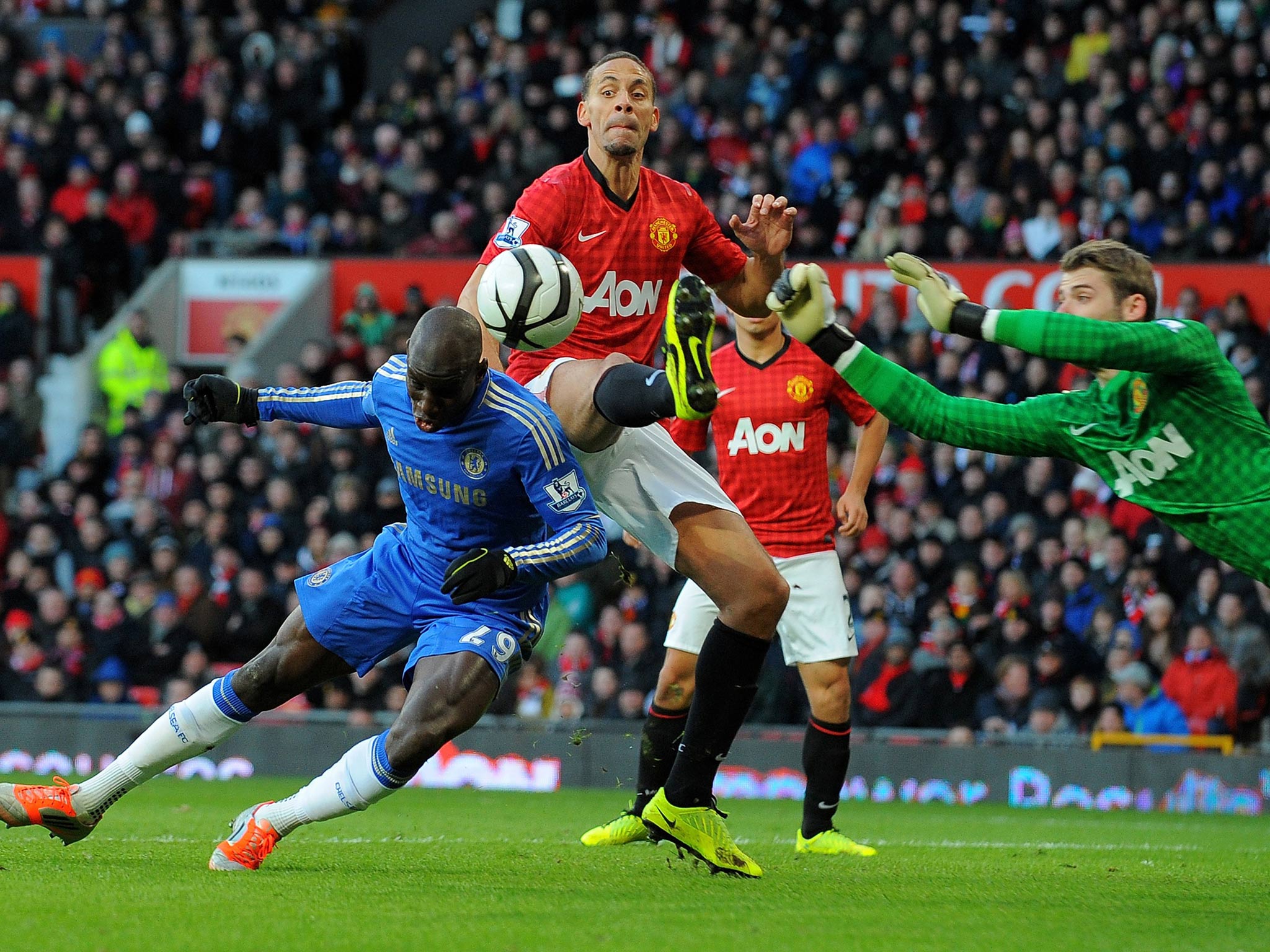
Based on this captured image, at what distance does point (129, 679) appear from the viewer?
14578 mm

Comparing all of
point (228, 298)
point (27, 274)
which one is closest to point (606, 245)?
point (228, 298)

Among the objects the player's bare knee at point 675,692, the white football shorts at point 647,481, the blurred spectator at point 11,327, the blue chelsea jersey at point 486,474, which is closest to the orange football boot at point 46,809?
the blue chelsea jersey at point 486,474

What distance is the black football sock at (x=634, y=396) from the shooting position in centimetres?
571

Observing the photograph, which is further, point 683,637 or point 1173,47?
point 1173,47

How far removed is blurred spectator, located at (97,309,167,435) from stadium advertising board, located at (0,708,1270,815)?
4664 millimetres

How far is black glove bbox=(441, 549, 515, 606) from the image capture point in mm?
5410

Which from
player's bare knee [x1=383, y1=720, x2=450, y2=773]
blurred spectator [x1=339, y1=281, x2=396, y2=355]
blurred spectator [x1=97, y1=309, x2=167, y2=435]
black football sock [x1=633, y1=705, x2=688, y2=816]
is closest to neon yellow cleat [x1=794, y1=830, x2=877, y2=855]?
black football sock [x1=633, y1=705, x2=688, y2=816]

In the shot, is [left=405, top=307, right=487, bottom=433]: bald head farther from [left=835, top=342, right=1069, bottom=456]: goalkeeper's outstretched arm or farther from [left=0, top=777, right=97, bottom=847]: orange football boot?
[left=0, top=777, right=97, bottom=847]: orange football boot

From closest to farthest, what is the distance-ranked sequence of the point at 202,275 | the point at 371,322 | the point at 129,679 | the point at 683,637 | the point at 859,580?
1. the point at 683,637
2. the point at 859,580
3. the point at 129,679
4. the point at 371,322
5. the point at 202,275

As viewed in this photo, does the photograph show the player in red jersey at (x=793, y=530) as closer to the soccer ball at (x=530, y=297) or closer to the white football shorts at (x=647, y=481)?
the white football shorts at (x=647, y=481)

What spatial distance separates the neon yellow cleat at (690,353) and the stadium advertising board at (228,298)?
12.5 meters

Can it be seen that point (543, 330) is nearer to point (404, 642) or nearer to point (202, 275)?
point (404, 642)

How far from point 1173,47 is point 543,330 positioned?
12.5 metres

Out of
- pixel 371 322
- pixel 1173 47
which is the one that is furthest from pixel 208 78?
pixel 1173 47
